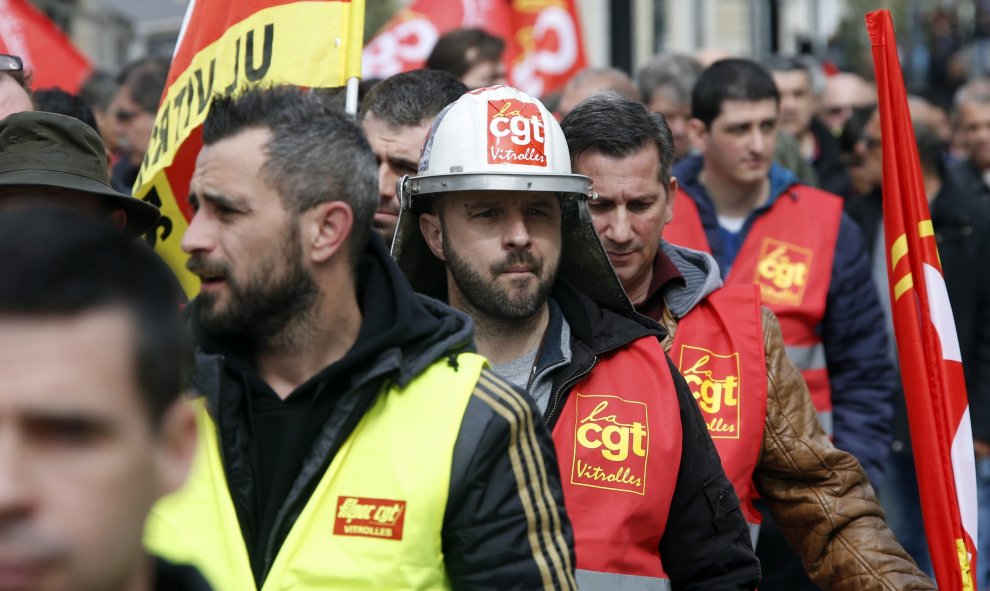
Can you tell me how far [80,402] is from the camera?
1778 millimetres

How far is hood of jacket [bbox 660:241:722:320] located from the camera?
4770 mm

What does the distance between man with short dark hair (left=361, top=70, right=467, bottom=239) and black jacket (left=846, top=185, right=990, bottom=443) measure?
3614 mm

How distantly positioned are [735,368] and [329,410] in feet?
5.59

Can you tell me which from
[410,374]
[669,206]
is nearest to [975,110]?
[669,206]

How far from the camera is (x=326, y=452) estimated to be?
10.4ft

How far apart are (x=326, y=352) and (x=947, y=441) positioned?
232 cm

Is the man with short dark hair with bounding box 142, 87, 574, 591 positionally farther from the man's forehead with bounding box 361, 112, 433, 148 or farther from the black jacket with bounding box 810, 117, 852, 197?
the black jacket with bounding box 810, 117, 852, 197

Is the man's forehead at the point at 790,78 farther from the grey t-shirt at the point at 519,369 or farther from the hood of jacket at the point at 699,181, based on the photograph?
the grey t-shirt at the point at 519,369

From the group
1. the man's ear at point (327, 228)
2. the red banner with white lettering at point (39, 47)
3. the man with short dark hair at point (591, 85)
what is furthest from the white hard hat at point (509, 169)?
the red banner with white lettering at point (39, 47)

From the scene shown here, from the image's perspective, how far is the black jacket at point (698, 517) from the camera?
3906 millimetres

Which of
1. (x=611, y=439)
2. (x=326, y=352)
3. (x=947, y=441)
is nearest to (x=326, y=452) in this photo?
(x=326, y=352)

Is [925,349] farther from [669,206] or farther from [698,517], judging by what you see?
[698,517]

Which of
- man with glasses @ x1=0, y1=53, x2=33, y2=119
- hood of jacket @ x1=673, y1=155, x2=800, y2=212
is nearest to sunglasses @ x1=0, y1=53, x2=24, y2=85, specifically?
man with glasses @ x1=0, y1=53, x2=33, y2=119

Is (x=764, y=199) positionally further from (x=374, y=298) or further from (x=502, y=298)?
(x=374, y=298)
